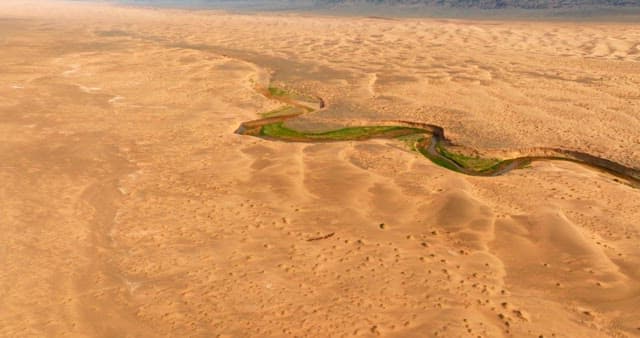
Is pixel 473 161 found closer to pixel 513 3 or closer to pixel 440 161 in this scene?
pixel 440 161

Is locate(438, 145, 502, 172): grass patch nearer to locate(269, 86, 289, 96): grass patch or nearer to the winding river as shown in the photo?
the winding river

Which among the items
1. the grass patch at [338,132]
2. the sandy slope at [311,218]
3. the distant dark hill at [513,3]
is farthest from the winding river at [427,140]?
the distant dark hill at [513,3]

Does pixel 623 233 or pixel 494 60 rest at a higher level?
pixel 494 60

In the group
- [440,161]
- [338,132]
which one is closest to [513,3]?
[338,132]

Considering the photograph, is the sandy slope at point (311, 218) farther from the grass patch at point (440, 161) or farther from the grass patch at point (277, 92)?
the grass patch at point (277, 92)

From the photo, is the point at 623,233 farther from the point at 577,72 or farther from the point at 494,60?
the point at 494,60

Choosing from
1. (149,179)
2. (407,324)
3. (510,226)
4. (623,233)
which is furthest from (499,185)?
(149,179)
